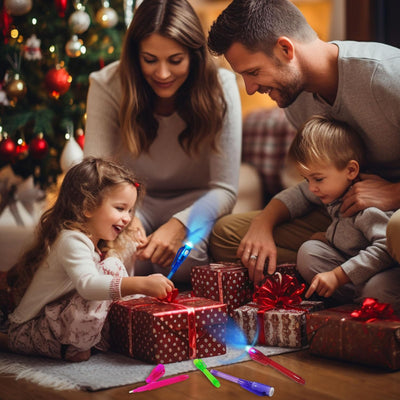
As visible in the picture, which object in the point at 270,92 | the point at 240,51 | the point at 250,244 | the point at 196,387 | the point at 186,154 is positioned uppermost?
the point at 240,51

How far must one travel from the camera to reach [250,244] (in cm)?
179

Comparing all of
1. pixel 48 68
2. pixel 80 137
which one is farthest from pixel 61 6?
pixel 80 137

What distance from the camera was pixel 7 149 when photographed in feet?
8.48

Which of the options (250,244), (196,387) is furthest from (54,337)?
(250,244)

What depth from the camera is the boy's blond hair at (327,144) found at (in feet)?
5.41

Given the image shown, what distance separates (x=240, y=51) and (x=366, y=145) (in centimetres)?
44

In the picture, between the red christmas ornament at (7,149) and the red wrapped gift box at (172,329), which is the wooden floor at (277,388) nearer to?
the red wrapped gift box at (172,329)

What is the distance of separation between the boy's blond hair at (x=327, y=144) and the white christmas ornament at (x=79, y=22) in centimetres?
124

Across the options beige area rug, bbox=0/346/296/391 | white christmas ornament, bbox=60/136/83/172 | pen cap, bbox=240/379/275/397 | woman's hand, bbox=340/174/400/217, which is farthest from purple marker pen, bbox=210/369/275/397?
white christmas ornament, bbox=60/136/83/172

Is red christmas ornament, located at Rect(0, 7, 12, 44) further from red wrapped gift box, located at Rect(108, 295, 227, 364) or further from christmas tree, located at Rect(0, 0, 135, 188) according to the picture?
red wrapped gift box, located at Rect(108, 295, 227, 364)

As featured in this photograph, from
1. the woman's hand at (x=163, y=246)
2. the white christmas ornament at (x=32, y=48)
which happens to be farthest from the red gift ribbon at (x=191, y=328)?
the white christmas ornament at (x=32, y=48)

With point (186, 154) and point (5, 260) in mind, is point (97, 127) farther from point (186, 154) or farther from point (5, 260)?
point (5, 260)

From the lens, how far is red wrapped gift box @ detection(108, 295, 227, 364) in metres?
1.42

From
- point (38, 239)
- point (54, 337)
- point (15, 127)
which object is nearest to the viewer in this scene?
point (54, 337)
